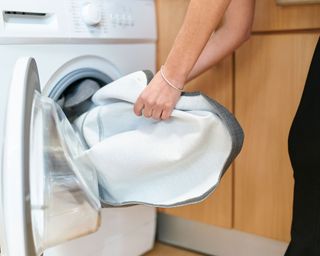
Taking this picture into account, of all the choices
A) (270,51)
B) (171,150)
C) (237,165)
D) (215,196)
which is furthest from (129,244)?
(270,51)

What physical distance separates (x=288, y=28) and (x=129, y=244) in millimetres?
773

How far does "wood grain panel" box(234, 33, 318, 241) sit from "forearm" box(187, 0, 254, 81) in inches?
4.5

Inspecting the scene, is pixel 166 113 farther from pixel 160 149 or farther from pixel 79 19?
pixel 79 19

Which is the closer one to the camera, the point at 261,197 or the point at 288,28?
the point at 288,28

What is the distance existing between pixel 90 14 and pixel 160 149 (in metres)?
0.39

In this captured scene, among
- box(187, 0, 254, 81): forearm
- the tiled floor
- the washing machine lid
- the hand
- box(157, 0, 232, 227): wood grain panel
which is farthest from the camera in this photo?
the tiled floor

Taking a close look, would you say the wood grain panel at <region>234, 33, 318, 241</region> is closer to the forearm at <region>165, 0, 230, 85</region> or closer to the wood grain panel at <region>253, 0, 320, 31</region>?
the wood grain panel at <region>253, 0, 320, 31</region>

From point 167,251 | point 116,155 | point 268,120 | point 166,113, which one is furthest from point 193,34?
point 167,251

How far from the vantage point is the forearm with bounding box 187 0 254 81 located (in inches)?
38.2

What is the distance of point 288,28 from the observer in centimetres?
104

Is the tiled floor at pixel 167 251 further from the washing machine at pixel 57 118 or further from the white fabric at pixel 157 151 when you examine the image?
the white fabric at pixel 157 151

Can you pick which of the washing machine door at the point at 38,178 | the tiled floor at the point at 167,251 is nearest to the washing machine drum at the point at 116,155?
the washing machine door at the point at 38,178

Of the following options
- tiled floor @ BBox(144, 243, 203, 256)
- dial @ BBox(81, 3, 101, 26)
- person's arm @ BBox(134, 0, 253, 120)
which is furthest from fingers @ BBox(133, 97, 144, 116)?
tiled floor @ BBox(144, 243, 203, 256)

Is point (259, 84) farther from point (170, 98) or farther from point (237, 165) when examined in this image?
point (170, 98)
